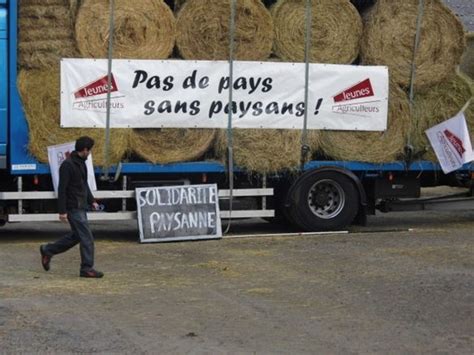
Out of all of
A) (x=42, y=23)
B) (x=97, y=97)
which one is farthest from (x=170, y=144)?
(x=42, y=23)

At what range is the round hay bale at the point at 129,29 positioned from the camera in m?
10.9

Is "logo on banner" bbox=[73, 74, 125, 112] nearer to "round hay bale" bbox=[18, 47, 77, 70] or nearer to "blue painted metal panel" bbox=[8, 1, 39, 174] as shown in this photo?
"round hay bale" bbox=[18, 47, 77, 70]

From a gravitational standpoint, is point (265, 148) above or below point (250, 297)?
above

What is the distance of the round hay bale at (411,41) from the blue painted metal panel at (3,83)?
4742mm

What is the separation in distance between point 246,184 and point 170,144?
1283 mm

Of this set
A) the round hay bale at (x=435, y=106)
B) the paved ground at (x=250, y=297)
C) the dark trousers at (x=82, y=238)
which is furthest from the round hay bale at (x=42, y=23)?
the round hay bale at (x=435, y=106)

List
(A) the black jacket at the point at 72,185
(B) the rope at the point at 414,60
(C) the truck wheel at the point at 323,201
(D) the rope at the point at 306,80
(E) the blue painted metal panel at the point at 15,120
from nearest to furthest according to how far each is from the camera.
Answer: (A) the black jacket at the point at 72,185
(E) the blue painted metal panel at the point at 15,120
(D) the rope at the point at 306,80
(C) the truck wheel at the point at 323,201
(B) the rope at the point at 414,60

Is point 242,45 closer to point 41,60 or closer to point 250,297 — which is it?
point 41,60

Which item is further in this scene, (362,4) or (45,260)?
Answer: (362,4)

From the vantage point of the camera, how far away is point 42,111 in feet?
35.7

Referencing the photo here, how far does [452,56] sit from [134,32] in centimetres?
444

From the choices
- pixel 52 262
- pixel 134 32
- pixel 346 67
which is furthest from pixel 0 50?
pixel 346 67

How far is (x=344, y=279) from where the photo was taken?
28.3ft

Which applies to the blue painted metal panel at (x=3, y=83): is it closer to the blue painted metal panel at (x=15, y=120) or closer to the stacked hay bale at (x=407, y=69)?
the blue painted metal panel at (x=15, y=120)
